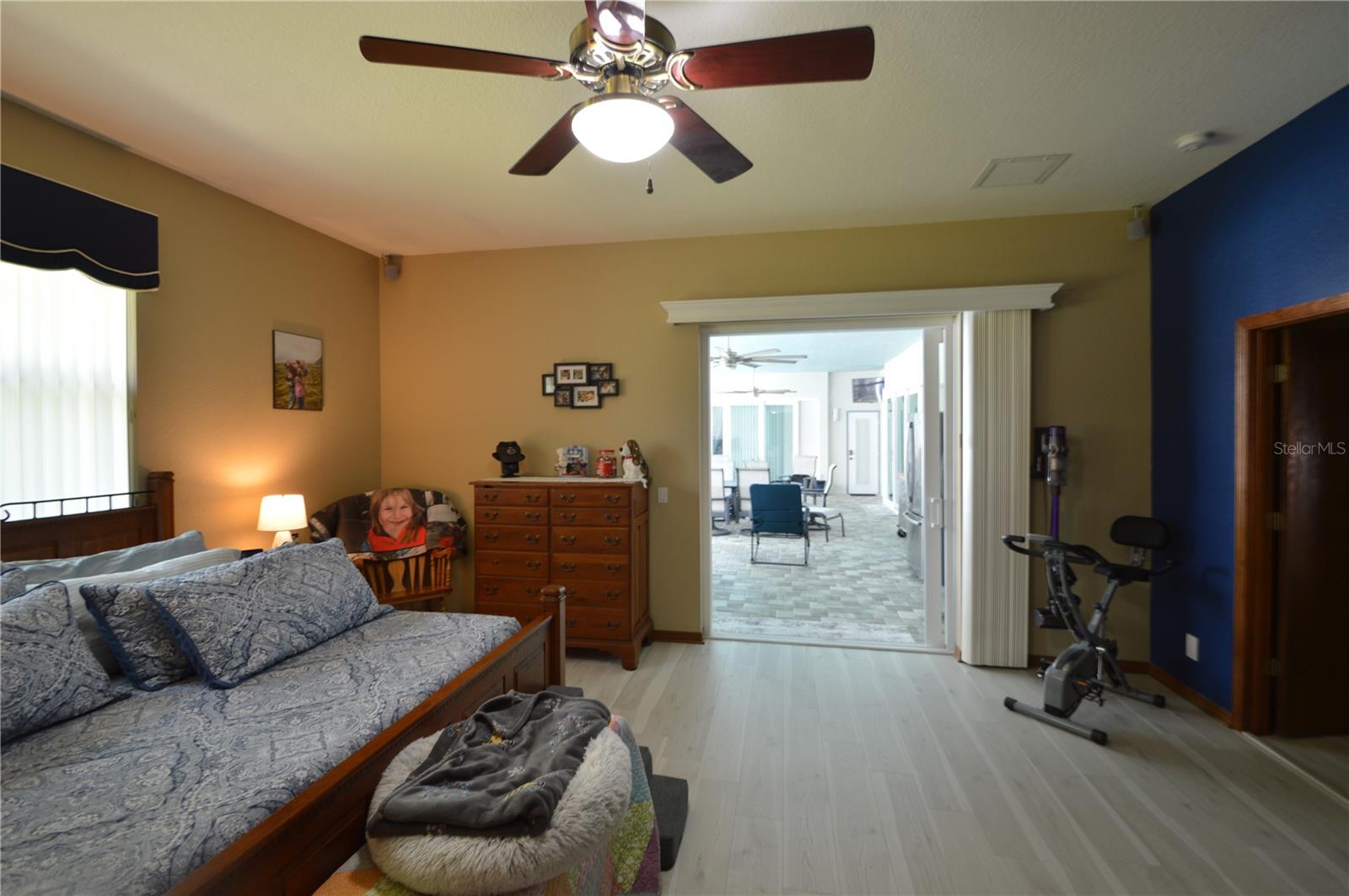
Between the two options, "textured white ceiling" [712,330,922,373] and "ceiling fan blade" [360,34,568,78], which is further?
"textured white ceiling" [712,330,922,373]

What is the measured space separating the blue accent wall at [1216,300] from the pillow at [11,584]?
4656mm

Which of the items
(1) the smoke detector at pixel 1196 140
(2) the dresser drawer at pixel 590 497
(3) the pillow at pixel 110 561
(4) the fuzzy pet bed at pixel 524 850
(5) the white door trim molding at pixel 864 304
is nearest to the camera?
(4) the fuzzy pet bed at pixel 524 850

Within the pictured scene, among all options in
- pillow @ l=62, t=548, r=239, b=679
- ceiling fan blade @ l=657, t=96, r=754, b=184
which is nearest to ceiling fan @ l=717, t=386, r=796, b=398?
ceiling fan blade @ l=657, t=96, r=754, b=184

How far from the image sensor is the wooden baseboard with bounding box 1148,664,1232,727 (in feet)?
9.03

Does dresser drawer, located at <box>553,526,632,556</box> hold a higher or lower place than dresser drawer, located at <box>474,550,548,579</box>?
higher

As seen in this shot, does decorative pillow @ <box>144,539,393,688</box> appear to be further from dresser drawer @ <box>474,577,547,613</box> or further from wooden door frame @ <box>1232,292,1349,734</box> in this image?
wooden door frame @ <box>1232,292,1349,734</box>

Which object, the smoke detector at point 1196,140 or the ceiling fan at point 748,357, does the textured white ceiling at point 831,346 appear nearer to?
the ceiling fan at point 748,357

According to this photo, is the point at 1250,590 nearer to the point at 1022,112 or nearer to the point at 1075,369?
the point at 1075,369

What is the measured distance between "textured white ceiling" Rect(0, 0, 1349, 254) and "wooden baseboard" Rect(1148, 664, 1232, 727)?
273cm

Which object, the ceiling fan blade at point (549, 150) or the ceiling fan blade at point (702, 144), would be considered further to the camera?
the ceiling fan blade at point (549, 150)

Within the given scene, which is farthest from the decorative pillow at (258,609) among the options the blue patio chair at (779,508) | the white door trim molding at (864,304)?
the blue patio chair at (779,508)

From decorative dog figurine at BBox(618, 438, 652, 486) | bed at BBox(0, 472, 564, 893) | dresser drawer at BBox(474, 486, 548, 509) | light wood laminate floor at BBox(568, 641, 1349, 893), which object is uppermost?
decorative dog figurine at BBox(618, 438, 652, 486)

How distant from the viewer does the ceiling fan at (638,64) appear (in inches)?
53.7

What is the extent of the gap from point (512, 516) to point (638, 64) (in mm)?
2755
